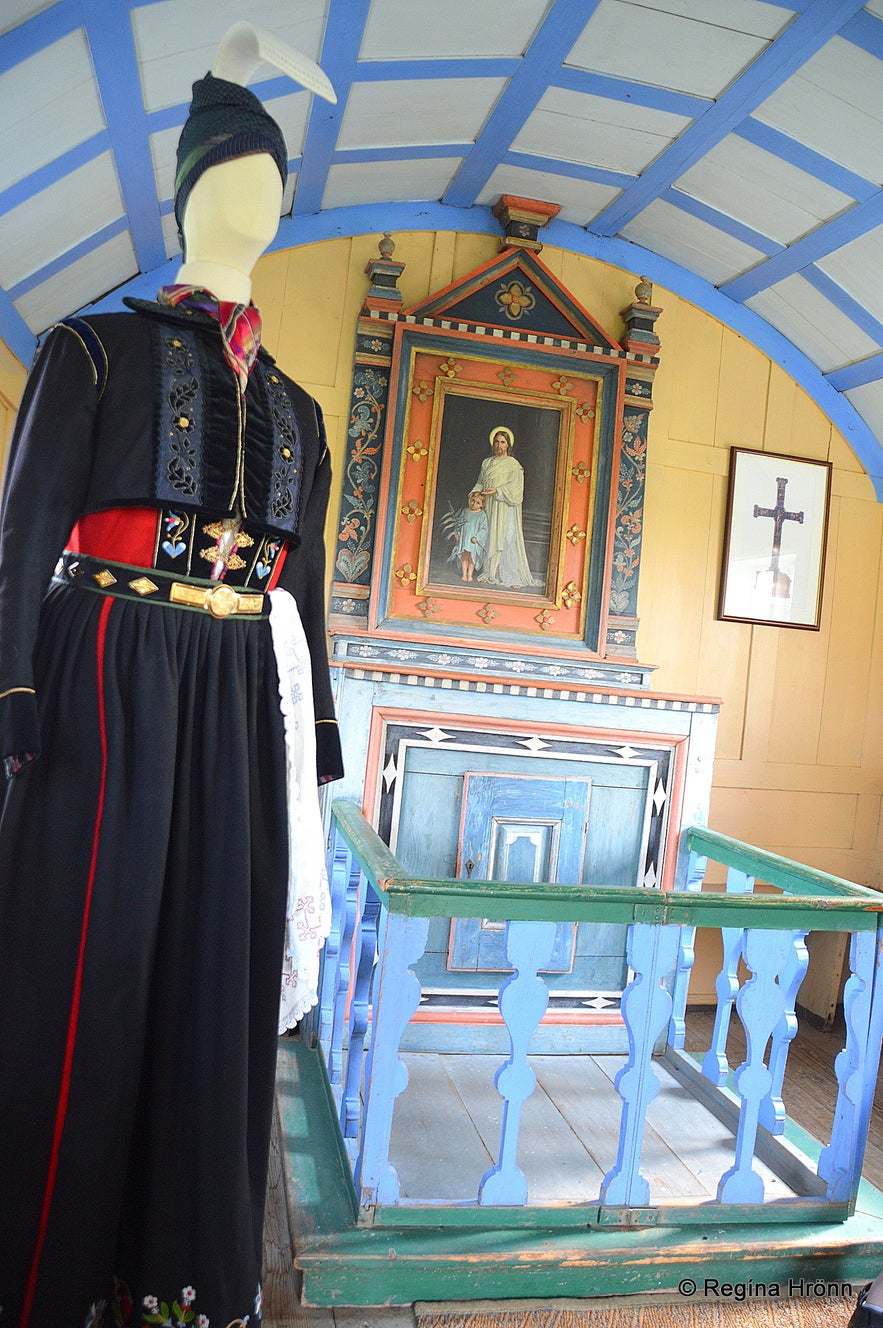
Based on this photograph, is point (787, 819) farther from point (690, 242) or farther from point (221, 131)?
point (221, 131)

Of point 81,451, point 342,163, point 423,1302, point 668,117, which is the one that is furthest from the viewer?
point 342,163

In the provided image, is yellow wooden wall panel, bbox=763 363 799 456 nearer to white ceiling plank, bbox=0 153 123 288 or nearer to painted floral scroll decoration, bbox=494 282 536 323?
painted floral scroll decoration, bbox=494 282 536 323

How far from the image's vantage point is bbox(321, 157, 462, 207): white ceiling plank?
3143mm

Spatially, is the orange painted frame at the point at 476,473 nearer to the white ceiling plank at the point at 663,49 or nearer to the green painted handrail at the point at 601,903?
the white ceiling plank at the point at 663,49

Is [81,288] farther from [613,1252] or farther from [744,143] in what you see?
[613,1252]

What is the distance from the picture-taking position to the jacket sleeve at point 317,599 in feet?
5.32

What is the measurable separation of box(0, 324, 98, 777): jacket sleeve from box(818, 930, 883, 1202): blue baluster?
1728 mm

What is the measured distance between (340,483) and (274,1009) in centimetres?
231

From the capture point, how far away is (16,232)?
2375mm

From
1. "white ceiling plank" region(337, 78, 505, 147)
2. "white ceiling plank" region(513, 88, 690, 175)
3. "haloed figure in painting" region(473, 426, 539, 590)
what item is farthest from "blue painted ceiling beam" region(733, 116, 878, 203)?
"haloed figure in painting" region(473, 426, 539, 590)

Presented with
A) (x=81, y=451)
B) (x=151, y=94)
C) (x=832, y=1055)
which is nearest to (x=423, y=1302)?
(x=81, y=451)

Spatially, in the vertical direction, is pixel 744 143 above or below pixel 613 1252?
above

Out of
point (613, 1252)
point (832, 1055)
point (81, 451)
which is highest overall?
point (81, 451)

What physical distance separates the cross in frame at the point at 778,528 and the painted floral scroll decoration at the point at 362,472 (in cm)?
153
